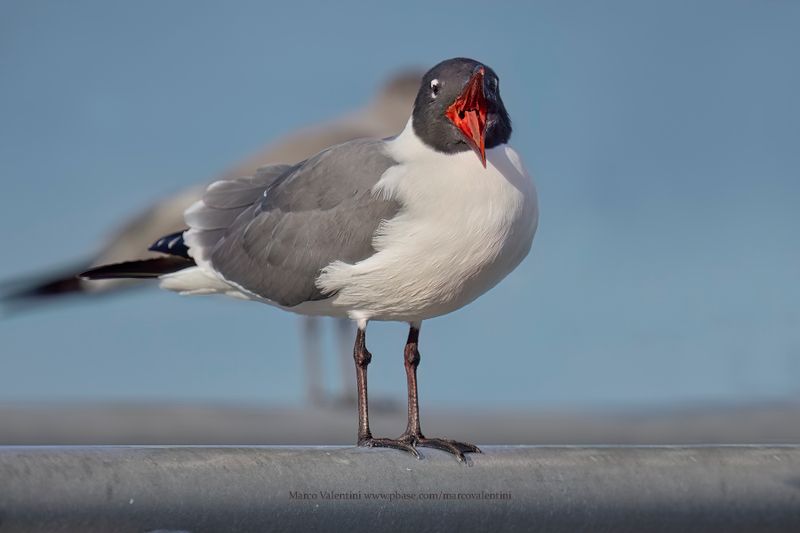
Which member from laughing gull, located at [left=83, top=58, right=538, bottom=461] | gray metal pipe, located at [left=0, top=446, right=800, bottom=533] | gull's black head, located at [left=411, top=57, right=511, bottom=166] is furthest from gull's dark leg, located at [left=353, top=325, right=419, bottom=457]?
gray metal pipe, located at [left=0, top=446, right=800, bottom=533]

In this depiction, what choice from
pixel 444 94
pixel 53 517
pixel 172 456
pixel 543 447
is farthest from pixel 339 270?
pixel 53 517

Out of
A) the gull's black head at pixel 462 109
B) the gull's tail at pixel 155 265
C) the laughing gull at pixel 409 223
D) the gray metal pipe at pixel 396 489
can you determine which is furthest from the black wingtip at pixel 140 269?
the gray metal pipe at pixel 396 489

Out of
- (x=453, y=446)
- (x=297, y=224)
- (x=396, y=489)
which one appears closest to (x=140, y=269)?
(x=297, y=224)

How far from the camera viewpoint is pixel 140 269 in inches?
147

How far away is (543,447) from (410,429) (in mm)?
933

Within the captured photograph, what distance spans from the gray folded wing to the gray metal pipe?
3.18ft

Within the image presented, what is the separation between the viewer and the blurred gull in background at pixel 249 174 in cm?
486

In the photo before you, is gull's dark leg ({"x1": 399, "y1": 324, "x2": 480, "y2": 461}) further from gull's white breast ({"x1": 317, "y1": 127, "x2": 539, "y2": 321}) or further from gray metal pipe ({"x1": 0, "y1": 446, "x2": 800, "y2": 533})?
gray metal pipe ({"x1": 0, "y1": 446, "x2": 800, "y2": 533})

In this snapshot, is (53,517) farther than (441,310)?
No

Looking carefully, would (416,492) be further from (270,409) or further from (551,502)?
(270,409)

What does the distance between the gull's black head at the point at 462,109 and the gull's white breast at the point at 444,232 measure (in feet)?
0.10

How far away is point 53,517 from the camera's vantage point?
1699 millimetres

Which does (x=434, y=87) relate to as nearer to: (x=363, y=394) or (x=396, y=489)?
(x=363, y=394)

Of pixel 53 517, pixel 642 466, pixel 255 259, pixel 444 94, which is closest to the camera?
pixel 53 517
